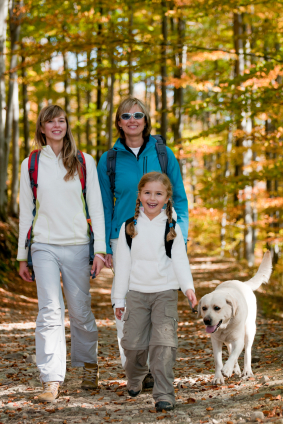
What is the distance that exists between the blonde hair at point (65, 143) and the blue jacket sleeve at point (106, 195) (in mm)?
302

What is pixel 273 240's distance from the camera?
13.6 m

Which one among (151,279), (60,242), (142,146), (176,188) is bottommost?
(151,279)

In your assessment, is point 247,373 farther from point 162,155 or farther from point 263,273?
point 162,155

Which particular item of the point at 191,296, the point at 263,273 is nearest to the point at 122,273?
the point at 191,296

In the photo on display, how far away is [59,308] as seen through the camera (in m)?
4.03

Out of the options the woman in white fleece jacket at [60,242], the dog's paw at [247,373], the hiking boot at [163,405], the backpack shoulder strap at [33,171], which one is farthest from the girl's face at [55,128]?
the dog's paw at [247,373]

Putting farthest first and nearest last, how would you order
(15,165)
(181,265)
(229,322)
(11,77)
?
(15,165), (11,77), (229,322), (181,265)

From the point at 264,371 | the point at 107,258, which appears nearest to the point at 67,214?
the point at 107,258

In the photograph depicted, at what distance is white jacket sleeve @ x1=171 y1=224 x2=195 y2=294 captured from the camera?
3678 millimetres

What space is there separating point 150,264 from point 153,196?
1.84 ft

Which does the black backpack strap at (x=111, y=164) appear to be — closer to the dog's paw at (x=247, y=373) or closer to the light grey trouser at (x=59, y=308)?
the light grey trouser at (x=59, y=308)

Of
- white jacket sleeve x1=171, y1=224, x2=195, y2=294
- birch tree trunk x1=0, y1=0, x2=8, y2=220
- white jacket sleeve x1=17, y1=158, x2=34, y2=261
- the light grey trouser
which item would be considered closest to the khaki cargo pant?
white jacket sleeve x1=171, y1=224, x2=195, y2=294

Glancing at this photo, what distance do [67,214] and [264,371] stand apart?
2.56m

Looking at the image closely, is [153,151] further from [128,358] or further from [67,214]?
[128,358]
